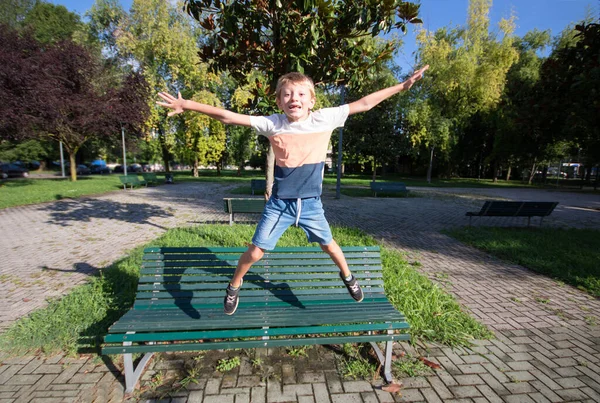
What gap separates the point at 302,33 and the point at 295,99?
1.63 metres

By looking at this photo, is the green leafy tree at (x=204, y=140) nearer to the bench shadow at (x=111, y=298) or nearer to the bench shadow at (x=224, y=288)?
the bench shadow at (x=111, y=298)

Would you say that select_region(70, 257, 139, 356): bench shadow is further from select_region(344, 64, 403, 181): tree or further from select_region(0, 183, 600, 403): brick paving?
select_region(344, 64, 403, 181): tree

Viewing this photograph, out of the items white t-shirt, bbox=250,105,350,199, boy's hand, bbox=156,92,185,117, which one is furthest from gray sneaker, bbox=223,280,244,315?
boy's hand, bbox=156,92,185,117

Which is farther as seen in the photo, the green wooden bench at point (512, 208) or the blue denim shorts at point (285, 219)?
the green wooden bench at point (512, 208)

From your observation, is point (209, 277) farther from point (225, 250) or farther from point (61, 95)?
point (61, 95)

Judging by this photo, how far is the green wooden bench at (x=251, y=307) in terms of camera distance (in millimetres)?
2283

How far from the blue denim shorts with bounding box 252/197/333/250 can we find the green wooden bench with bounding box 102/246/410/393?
25.1 inches

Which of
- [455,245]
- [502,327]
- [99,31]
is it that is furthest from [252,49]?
[99,31]

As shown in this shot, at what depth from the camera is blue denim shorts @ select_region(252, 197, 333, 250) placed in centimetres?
235

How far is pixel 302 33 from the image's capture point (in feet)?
11.1

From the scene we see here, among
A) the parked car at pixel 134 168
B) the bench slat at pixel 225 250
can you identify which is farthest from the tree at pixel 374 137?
the parked car at pixel 134 168

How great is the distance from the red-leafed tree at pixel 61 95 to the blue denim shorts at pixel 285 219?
18795 millimetres

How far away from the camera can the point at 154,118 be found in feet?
78.0

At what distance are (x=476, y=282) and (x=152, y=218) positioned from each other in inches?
350
